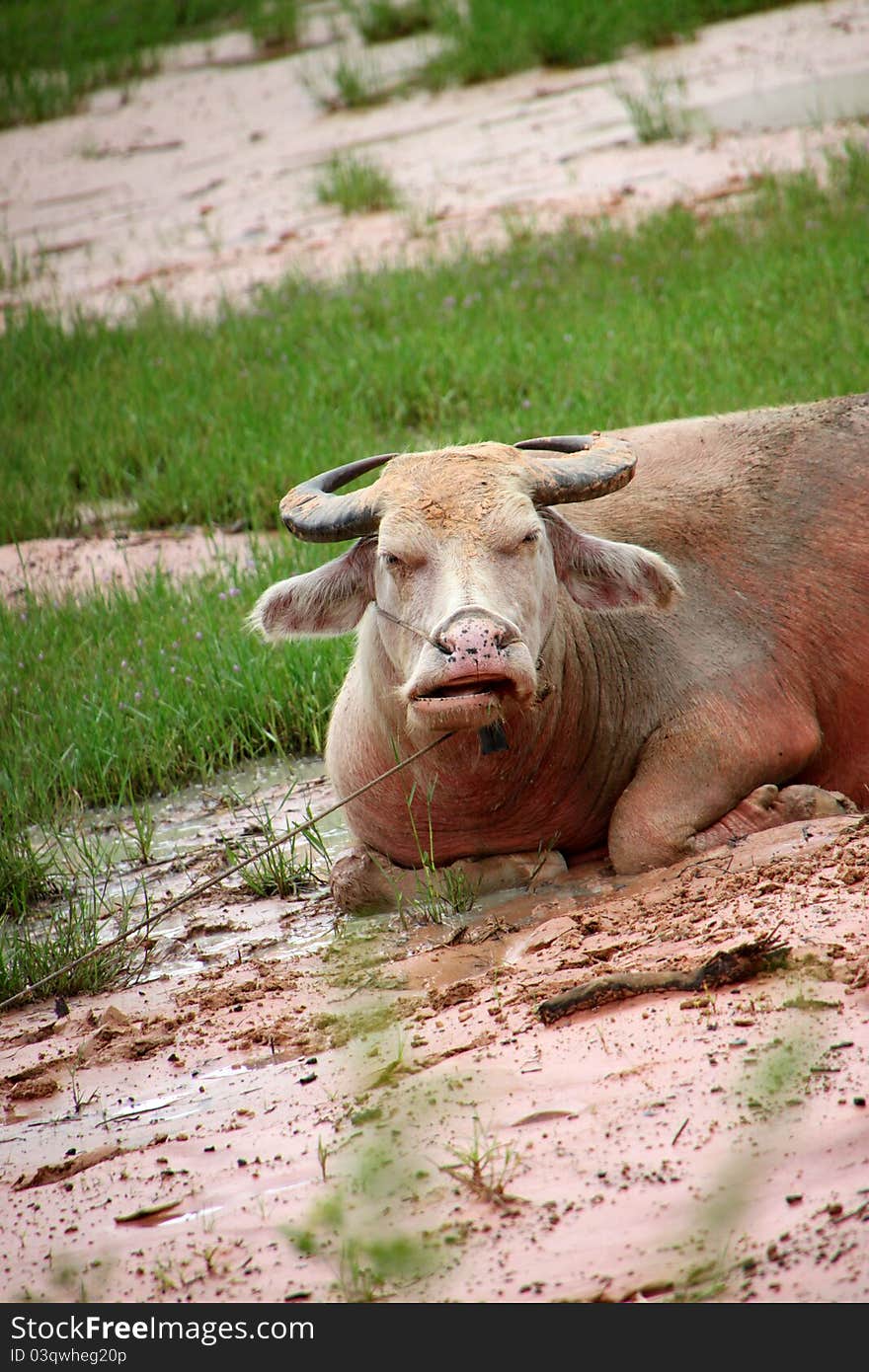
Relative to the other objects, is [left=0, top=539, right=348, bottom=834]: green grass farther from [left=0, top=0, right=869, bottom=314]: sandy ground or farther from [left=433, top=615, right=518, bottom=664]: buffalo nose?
[left=0, top=0, right=869, bottom=314]: sandy ground

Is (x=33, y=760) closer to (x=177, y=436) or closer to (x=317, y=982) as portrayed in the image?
(x=317, y=982)

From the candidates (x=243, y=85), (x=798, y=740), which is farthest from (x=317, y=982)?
(x=243, y=85)

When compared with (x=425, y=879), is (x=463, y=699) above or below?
above

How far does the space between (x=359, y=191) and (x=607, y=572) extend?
943 centimetres

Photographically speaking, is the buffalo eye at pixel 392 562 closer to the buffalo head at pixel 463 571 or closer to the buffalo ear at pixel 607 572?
the buffalo head at pixel 463 571

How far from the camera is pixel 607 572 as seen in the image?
4.86m

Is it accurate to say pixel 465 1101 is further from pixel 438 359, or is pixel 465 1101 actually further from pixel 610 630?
pixel 438 359

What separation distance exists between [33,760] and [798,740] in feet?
10.4

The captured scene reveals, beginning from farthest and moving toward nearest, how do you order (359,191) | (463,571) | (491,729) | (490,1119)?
(359,191) → (491,729) → (463,571) → (490,1119)

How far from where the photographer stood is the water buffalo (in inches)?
175

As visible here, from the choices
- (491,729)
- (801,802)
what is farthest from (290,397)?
(801,802)

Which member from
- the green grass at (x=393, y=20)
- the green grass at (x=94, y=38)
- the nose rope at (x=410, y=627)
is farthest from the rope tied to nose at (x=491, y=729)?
the green grass at (x=94, y=38)

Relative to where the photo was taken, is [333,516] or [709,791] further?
[709,791]

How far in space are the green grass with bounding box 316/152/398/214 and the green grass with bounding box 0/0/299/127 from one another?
5868mm
